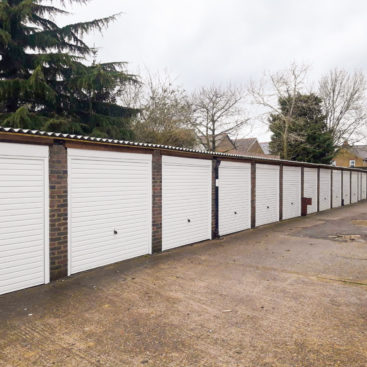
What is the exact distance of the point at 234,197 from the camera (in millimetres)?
11062

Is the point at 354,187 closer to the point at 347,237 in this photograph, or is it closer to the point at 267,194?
the point at 267,194

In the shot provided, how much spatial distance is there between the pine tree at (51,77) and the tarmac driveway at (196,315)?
8.31m

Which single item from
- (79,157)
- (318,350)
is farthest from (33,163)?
(318,350)

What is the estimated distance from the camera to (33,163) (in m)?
5.50

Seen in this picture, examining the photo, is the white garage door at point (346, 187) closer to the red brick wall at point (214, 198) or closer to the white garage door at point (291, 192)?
the white garage door at point (291, 192)

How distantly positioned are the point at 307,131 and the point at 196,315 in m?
27.6

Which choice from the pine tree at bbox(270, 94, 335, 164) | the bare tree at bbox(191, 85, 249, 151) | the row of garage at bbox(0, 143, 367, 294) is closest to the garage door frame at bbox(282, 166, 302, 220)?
the row of garage at bbox(0, 143, 367, 294)

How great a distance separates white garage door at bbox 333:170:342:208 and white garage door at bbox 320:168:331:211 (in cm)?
120

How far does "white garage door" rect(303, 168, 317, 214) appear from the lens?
16.6m

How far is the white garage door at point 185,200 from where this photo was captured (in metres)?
8.35

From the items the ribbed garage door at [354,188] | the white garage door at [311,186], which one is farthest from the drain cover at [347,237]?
the ribbed garage door at [354,188]

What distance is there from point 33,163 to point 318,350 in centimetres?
530

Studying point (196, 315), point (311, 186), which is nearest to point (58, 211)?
point (196, 315)

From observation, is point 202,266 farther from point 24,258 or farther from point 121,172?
point 24,258
